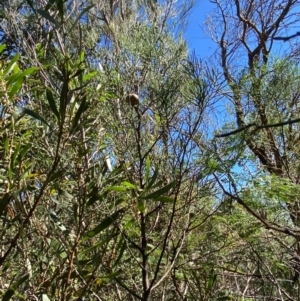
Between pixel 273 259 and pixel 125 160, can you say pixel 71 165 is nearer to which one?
pixel 125 160

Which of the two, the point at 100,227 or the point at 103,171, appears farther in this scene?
the point at 103,171

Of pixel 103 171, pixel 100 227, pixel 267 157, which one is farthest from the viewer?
pixel 267 157

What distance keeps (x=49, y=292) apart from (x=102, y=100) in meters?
0.59

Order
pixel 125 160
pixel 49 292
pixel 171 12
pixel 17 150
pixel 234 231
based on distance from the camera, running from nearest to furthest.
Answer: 1. pixel 17 150
2. pixel 49 292
3. pixel 125 160
4. pixel 234 231
5. pixel 171 12

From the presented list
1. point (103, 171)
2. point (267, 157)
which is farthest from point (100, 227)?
point (267, 157)

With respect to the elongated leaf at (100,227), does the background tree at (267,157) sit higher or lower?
higher

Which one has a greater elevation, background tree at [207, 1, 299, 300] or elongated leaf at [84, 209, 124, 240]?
background tree at [207, 1, 299, 300]

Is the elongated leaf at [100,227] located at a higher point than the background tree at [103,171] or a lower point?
lower

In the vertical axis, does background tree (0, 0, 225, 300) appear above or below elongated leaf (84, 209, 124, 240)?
above

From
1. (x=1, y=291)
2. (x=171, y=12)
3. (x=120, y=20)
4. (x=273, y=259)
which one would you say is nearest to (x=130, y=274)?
(x=1, y=291)

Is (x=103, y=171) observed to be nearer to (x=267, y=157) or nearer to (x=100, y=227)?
(x=100, y=227)

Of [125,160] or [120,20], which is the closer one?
[125,160]

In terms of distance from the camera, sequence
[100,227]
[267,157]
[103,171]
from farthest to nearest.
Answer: [267,157]
[103,171]
[100,227]

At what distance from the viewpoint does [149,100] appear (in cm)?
147
